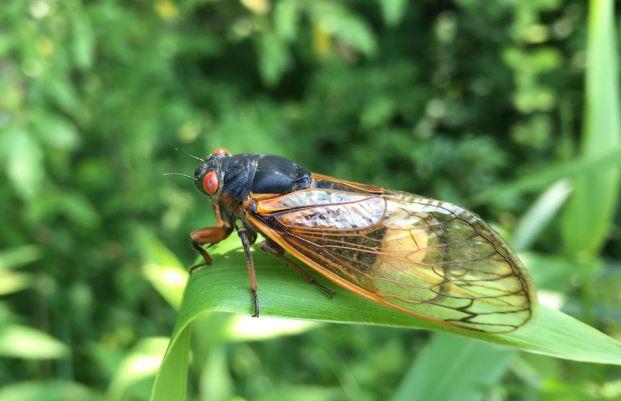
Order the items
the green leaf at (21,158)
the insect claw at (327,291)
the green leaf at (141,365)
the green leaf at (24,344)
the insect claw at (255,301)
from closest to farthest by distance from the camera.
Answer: the insect claw at (255,301) → the insect claw at (327,291) → the green leaf at (141,365) → the green leaf at (21,158) → the green leaf at (24,344)

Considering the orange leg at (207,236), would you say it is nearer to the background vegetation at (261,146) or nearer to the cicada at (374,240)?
the cicada at (374,240)

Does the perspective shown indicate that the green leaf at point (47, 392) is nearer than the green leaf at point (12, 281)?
Yes

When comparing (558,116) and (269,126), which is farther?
(558,116)

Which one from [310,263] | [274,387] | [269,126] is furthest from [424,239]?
[269,126]

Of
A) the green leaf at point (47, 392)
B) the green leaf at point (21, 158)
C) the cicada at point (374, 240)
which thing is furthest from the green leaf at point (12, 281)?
the cicada at point (374, 240)

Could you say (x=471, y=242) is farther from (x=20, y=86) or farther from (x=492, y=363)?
(x=20, y=86)

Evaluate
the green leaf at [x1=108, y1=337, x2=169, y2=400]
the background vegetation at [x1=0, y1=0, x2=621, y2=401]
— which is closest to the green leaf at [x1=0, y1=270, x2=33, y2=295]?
the background vegetation at [x1=0, y1=0, x2=621, y2=401]

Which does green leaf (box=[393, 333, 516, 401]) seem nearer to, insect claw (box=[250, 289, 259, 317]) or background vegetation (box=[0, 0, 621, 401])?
background vegetation (box=[0, 0, 621, 401])

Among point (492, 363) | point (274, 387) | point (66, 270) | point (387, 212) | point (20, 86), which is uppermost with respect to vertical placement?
point (20, 86)
